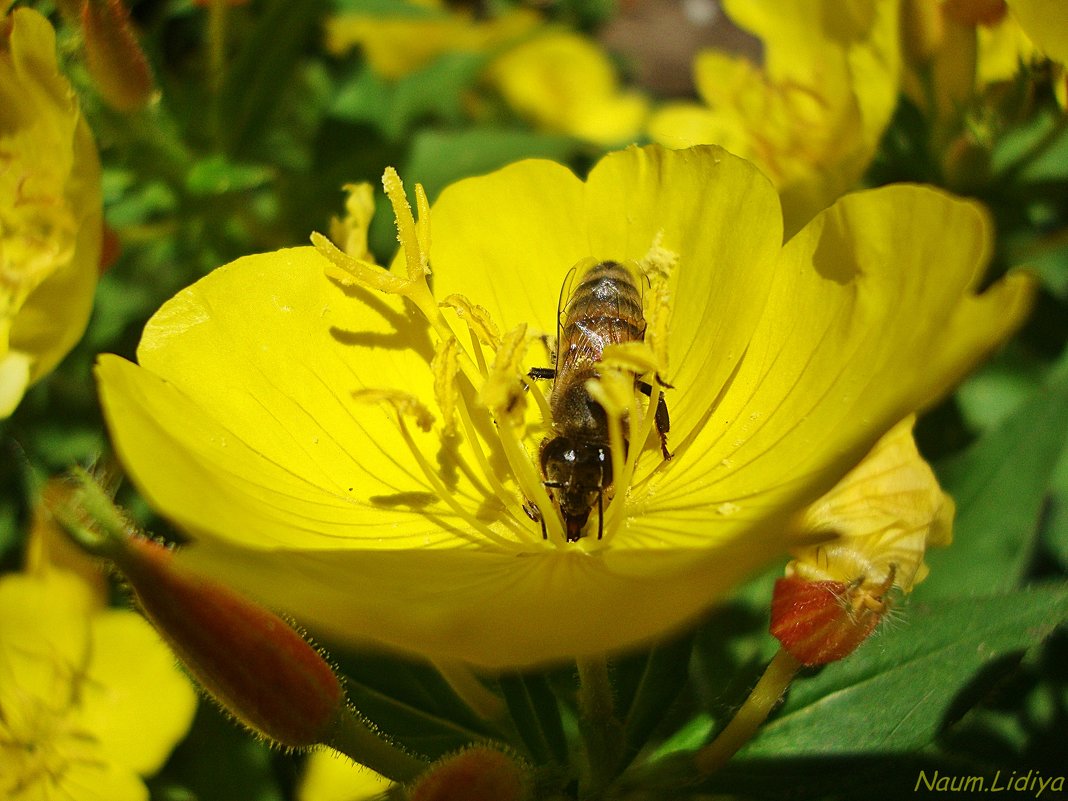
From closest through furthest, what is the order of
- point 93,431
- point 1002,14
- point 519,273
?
point 519,273
point 1002,14
point 93,431

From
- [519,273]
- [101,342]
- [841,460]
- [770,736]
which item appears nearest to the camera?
[841,460]

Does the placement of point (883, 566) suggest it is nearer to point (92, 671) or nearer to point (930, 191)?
point (930, 191)

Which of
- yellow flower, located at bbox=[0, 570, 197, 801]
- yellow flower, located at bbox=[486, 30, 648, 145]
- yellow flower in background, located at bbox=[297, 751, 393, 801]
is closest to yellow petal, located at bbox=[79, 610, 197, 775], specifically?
yellow flower, located at bbox=[0, 570, 197, 801]

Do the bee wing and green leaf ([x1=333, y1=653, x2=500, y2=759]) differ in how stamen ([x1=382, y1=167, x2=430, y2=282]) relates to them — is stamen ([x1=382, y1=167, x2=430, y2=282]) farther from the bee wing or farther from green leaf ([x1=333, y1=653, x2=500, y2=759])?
green leaf ([x1=333, y1=653, x2=500, y2=759])

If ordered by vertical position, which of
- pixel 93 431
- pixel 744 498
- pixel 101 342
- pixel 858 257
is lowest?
pixel 93 431

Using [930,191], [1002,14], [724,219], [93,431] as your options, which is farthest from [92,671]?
[1002,14]

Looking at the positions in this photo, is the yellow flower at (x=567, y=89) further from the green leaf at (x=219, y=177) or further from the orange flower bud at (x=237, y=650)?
the orange flower bud at (x=237, y=650)
